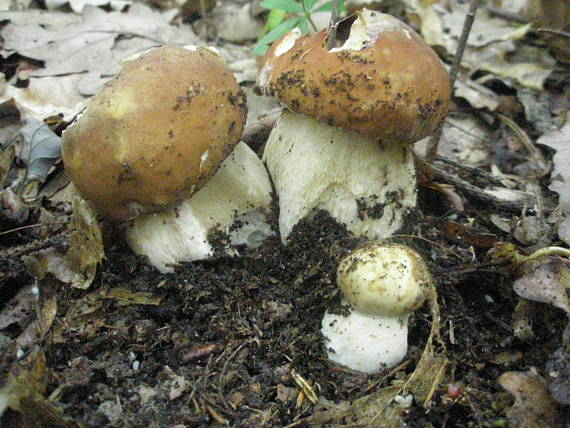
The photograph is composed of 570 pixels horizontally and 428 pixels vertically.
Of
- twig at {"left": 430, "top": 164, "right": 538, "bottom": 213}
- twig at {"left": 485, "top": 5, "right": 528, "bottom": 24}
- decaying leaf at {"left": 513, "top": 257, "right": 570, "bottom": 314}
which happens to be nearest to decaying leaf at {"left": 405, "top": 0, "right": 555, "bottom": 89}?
twig at {"left": 485, "top": 5, "right": 528, "bottom": 24}

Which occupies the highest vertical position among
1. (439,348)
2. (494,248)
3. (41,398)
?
(41,398)

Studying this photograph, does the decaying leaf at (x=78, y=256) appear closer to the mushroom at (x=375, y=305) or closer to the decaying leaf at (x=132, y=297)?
the decaying leaf at (x=132, y=297)

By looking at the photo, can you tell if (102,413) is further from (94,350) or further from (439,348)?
(439,348)

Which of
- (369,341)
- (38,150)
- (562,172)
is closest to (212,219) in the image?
(369,341)

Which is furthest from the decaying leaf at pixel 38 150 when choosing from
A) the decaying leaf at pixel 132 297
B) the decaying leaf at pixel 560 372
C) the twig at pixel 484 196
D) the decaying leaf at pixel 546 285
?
the decaying leaf at pixel 560 372

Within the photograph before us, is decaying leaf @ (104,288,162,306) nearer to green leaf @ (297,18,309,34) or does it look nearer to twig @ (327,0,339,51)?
twig @ (327,0,339,51)

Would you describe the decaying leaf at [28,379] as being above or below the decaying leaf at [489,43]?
above

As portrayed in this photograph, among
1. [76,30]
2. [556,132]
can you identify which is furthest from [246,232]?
[76,30]
